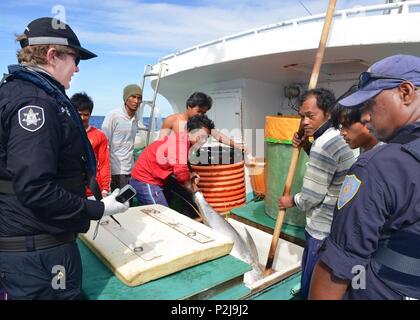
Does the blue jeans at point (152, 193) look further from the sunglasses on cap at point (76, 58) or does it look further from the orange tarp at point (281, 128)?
the sunglasses on cap at point (76, 58)

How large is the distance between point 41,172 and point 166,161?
227 centimetres

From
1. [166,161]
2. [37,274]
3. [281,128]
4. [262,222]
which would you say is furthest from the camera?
[262,222]

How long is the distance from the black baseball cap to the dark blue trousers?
1013 mm

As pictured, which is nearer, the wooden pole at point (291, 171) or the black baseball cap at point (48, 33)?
the black baseball cap at point (48, 33)

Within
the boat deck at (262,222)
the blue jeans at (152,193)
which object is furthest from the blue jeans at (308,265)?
the blue jeans at (152,193)

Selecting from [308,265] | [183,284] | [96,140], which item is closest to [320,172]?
[308,265]

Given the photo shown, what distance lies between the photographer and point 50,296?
1341mm

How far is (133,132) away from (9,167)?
10.8 ft

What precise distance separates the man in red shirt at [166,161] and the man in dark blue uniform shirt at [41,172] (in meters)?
1.94

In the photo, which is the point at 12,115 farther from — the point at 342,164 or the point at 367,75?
the point at 342,164

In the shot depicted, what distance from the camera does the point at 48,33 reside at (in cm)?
139

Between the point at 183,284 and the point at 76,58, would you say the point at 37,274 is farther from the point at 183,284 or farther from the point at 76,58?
the point at 76,58

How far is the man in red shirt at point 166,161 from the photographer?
342cm

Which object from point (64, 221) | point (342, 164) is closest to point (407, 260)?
point (342, 164)
